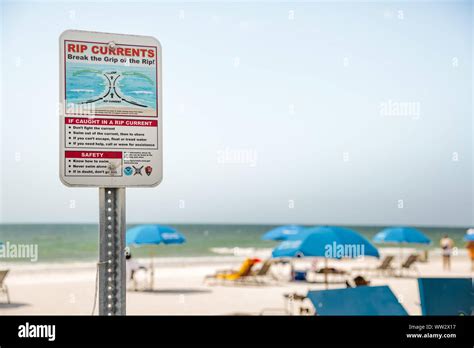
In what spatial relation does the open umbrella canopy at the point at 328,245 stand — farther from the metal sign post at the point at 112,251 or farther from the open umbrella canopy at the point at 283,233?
the metal sign post at the point at 112,251

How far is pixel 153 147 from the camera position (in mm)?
2133

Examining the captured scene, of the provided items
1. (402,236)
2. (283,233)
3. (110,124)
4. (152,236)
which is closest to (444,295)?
(110,124)

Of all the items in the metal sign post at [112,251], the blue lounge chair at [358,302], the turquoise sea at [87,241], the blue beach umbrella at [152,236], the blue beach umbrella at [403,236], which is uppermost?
the metal sign post at [112,251]

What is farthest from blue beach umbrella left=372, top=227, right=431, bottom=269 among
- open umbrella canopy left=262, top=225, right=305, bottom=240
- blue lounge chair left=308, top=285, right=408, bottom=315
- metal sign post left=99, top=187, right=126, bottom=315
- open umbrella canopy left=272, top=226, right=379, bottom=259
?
metal sign post left=99, top=187, right=126, bottom=315

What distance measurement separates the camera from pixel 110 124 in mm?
2096

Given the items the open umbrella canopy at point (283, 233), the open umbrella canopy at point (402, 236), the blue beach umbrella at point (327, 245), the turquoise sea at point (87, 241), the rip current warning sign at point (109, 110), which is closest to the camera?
the rip current warning sign at point (109, 110)

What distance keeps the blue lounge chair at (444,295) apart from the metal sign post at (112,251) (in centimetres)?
245

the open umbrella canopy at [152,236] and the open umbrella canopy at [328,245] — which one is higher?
the open umbrella canopy at [328,245]

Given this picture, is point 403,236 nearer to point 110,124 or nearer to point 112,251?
point 112,251

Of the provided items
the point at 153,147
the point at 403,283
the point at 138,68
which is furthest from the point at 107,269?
the point at 403,283

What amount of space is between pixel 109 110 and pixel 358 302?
8.66 ft

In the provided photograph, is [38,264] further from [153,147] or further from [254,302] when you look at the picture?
[153,147]

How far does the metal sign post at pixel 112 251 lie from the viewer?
2141 mm

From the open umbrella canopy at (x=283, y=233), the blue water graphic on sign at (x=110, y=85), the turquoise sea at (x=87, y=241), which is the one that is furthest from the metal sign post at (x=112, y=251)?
the turquoise sea at (x=87, y=241)
